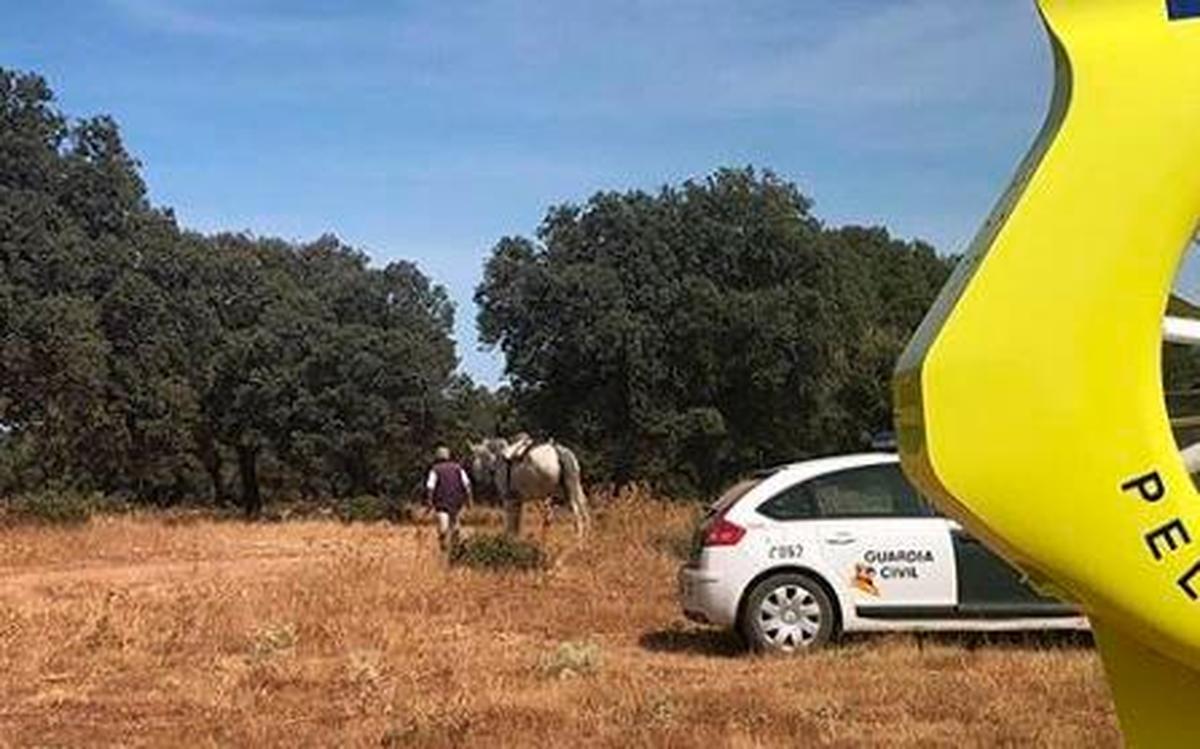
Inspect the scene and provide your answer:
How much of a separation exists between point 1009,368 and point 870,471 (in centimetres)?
951

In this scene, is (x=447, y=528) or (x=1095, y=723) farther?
(x=447, y=528)

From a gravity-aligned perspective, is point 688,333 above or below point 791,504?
above

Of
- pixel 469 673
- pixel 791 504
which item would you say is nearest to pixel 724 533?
pixel 791 504

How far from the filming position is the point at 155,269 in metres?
42.4

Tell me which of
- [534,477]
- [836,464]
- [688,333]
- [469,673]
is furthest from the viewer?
[688,333]

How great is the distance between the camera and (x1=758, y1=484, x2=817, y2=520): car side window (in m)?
12.6

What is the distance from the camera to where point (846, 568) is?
40.7 feet

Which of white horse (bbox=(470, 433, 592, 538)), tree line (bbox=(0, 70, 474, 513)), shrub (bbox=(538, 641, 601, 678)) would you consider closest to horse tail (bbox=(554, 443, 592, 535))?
white horse (bbox=(470, 433, 592, 538))

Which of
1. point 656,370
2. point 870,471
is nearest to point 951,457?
point 870,471

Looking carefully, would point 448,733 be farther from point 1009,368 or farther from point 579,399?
point 579,399

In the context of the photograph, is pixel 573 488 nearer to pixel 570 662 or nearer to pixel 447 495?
pixel 447 495

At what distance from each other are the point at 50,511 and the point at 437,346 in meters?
21.1

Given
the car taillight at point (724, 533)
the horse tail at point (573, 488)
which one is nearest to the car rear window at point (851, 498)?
the car taillight at point (724, 533)

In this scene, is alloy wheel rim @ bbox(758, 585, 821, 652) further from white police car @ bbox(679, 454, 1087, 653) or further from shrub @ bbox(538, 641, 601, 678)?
shrub @ bbox(538, 641, 601, 678)
